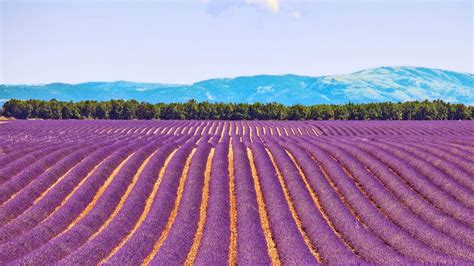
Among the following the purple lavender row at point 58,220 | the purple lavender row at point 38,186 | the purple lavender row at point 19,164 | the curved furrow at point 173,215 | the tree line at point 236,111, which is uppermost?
the purple lavender row at point 19,164

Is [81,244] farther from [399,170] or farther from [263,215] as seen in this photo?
[399,170]

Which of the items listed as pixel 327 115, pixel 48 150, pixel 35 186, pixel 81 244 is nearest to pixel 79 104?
pixel 327 115

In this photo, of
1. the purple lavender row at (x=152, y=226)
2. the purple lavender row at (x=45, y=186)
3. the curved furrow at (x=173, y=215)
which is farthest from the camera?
the purple lavender row at (x=45, y=186)

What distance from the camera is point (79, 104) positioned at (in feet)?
298

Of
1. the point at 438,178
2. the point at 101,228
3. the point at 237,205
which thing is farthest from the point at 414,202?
the point at 101,228

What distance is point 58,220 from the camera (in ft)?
51.3

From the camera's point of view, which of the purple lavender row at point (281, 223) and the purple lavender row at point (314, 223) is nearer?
the purple lavender row at point (281, 223)

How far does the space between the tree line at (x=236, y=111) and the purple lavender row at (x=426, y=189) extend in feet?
203

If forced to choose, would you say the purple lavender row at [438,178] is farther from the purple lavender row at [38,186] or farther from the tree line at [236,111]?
the tree line at [236,111]

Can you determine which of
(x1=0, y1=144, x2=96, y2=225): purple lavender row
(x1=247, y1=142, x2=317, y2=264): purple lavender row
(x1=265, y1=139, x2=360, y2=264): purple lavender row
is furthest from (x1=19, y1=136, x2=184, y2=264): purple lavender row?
(x1=265, y1=139, x2=360, y2=264): purple lavender row

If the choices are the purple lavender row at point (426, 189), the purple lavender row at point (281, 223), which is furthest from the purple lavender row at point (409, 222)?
the purple lavender row at point (281, 223)

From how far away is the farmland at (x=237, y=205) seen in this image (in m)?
13.0

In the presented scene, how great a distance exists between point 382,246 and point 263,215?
4.99 m

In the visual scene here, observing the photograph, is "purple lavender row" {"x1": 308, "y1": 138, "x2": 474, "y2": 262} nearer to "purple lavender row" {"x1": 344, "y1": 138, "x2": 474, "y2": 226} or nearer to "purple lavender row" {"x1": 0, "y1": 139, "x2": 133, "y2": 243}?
"purple lavender row" {"x1": 344, "y1": 138, "x2": 474, "y2": 226}
